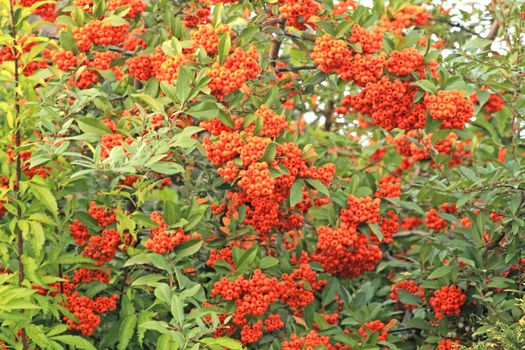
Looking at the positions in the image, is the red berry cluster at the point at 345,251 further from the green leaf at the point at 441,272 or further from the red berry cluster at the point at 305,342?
the red berry cluster at the point at 305,342

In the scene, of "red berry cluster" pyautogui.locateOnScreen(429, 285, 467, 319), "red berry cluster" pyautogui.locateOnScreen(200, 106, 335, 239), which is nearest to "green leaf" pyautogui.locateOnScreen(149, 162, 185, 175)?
"red berry cluster" pyautogui.locateOnScreen(200, 106, 335, 239)

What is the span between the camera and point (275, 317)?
16.4 ft

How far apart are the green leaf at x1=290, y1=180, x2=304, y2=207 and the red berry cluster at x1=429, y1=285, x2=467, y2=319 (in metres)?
1.19

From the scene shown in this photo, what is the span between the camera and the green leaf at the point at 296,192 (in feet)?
15.3

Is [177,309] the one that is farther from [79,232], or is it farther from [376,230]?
[376,230]

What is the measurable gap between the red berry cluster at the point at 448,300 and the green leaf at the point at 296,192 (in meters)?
1.19

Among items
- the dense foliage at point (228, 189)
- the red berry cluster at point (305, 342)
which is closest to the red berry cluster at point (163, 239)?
the dense foliage at point (228, 189)

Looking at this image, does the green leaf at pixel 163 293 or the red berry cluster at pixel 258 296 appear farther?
the red berry cluster at pixel 258 296

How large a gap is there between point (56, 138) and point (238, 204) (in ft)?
3.55

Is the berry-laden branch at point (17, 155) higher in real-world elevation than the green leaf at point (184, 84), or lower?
lower

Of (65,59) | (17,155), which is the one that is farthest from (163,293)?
(65,59)

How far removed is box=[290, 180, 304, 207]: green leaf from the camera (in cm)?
467

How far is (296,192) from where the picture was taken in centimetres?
474

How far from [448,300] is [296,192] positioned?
4.15 ft
